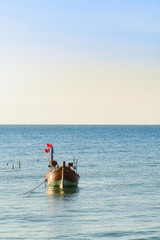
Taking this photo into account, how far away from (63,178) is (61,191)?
6.69ft

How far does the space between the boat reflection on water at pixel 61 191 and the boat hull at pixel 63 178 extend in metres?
0.62

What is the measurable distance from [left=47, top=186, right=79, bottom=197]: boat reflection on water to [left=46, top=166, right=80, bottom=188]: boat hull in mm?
621

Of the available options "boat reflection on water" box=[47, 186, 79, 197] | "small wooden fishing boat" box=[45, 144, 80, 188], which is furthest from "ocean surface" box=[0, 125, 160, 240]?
"small wooden fishing boat" box=[45, 144, 80, 188]

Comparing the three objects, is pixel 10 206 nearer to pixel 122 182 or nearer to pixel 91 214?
pixel 91 214

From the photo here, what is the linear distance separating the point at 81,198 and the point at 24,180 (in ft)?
53.6

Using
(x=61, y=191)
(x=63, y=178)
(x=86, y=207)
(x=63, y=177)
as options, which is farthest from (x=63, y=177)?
(x=86, y=207)

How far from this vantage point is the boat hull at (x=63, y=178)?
52.4 metres

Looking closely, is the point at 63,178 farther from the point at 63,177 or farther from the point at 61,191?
the point at 61,191

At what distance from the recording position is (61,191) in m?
50.8

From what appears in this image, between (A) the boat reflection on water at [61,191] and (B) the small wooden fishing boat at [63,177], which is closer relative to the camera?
(A) the boat reflection on water at [61,191]

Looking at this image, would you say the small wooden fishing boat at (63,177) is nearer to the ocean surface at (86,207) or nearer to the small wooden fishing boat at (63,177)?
the small wooden fishing boat at (63,177)

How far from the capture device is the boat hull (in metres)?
52.4

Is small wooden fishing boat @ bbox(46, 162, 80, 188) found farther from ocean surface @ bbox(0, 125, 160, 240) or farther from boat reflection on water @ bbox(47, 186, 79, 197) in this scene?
ocean surface @ bbox(0, 125, 160, 240)

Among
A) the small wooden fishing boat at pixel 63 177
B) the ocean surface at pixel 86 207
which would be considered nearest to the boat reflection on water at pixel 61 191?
the ocean surface at pixel 86 207
